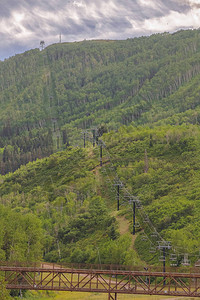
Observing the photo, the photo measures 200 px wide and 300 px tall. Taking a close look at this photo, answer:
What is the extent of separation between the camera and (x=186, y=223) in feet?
348

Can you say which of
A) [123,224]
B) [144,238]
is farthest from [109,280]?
[123,224]

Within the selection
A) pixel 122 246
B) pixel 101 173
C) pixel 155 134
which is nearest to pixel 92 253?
pixel 122 246

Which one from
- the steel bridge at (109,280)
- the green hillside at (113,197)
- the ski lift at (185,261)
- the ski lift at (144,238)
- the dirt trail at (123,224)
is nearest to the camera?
the steel bridge at (109,280)

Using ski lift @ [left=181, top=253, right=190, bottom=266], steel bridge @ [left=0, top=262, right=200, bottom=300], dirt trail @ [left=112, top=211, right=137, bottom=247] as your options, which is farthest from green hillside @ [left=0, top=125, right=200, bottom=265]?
steel bridge @ [left=0, top=262, right=200, bottom=300]

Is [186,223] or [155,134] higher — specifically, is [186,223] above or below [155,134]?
below

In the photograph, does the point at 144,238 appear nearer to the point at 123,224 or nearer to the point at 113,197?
the point at 123,224

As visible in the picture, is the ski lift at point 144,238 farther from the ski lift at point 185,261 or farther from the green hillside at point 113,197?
the ski lift at point 185,261

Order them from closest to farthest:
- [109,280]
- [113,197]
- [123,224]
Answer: [109,280] → [123,224] → [113,197]

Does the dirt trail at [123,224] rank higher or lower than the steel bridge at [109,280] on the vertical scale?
lower

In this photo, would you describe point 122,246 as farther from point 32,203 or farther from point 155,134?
point 155,134

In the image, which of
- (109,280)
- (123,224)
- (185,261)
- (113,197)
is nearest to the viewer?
(109,280)

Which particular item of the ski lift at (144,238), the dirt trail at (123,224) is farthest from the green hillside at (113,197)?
the dirt trail at (123,224)

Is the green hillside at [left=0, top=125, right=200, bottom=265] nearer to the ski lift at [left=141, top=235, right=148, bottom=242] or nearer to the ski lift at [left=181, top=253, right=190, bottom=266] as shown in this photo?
the ski lift at [left=141, top=235, right=148, bottom=242]

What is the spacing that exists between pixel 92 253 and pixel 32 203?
184ft
